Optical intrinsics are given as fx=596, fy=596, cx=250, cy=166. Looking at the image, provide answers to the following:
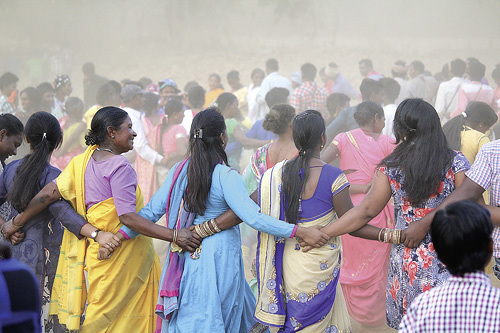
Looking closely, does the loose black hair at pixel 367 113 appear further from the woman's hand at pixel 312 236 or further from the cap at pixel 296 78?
the cap at pixel 296 78

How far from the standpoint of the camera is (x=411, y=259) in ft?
10.5

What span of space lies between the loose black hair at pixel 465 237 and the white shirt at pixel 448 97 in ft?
26.7

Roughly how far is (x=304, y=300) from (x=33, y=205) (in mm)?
1744

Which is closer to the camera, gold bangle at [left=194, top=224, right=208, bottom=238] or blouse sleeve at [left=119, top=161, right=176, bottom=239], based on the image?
gold bangle at [left=194, top=224, right=208, bottom=238]

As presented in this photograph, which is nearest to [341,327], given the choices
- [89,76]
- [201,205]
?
[201,205]

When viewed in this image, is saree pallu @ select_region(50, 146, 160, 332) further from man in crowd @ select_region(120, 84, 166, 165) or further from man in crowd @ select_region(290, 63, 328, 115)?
man in crowd @ select_region(290, 63, 328, 115)

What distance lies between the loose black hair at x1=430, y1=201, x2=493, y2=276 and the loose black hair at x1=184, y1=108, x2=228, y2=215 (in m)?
1.70

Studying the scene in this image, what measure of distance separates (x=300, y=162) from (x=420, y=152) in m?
0.67

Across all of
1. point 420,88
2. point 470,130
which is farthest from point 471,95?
point 470,130

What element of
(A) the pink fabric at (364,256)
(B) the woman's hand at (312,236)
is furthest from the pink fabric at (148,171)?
(B) the woman's hand at (312,236)

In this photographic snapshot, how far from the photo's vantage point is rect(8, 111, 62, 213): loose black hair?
3738mm

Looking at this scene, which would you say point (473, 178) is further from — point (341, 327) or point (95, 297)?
point (95, 297)

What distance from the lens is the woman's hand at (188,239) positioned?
11.0 feet

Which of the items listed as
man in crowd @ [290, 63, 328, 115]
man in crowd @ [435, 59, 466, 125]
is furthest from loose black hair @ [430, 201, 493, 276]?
man in crowd @ [290, 63, 328, 115]
